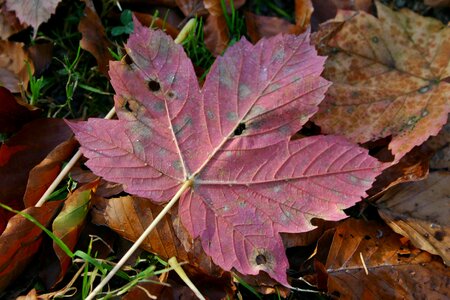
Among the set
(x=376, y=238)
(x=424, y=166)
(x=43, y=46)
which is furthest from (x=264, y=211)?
(x=43, y=46)

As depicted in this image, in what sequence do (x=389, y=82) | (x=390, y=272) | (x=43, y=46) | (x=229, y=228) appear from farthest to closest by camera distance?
1. (x=43, y=46)
2. (x=389, y=82)
3. (x=390, y=272)
4. (x=229, y=228)

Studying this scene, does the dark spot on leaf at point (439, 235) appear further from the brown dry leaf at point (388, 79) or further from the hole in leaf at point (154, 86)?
the hole in leaf at point (154, 86)

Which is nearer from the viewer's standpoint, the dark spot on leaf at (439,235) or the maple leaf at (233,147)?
the maple leaf at (233,147)

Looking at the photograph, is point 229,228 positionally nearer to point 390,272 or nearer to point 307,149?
point 307,149

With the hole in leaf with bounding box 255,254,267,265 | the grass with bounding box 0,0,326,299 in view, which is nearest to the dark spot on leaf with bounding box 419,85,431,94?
the grass with bounding box 0,0,326,299

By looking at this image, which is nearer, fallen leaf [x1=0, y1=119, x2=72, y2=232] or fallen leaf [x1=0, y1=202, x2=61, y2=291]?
fallen leaf [x1=0, y1=202, x2=61, y2=291]

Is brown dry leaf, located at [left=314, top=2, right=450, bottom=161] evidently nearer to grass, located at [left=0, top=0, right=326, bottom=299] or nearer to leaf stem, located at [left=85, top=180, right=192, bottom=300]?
grass, located at [left=0, top=0, right=326, bottom=299]

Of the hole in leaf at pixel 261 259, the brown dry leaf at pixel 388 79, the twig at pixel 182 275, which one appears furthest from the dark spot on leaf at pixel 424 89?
the twig at pixel 182 275
